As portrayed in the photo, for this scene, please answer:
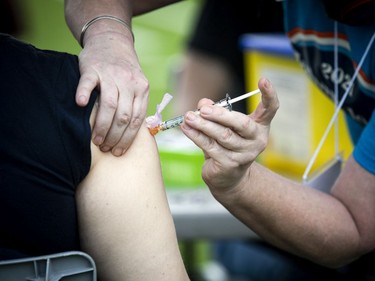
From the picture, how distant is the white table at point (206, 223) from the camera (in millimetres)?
2582

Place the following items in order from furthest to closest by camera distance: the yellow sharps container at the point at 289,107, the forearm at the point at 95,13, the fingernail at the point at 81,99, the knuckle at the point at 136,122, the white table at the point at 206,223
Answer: the yellow sharps container at the point at 289,107
the white table at the point at 206,223
the forearm at the point at 95,13
the knuckle at the point at 136,122
the fingernail at the point at 81,99

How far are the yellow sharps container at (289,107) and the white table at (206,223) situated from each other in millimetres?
354

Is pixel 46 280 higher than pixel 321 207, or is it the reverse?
pixel 46 280

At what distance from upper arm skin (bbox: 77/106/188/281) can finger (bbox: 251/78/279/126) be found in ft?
0.76

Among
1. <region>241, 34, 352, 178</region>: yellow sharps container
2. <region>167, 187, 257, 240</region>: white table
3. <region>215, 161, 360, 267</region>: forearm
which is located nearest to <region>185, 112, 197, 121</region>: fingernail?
<region>215, 161, 360, 267</region>: forearm

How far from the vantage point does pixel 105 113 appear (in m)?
1.37

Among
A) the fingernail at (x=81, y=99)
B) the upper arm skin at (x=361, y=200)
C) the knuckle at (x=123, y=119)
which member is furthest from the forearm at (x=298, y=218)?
the fingernail at (x=81, y=99)

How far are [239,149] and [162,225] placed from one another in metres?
0.20

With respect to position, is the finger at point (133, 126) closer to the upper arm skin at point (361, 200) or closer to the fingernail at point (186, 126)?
the fingernail at point (186, 126)

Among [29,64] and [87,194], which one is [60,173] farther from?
[29,64]

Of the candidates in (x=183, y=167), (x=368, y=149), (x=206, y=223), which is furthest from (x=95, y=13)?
(x=183, y=167)

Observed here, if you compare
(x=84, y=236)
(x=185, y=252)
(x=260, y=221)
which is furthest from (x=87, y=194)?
(x=185, y=252)

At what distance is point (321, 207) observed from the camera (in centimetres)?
179

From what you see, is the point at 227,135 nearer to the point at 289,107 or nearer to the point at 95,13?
the point at 95,13
